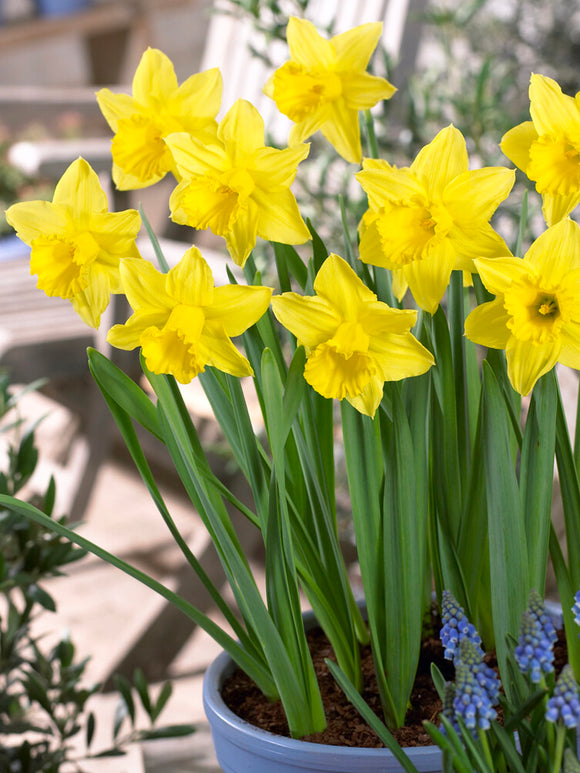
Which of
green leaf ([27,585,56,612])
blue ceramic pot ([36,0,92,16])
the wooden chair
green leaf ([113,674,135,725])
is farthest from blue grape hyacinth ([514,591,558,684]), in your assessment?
blue ceramic pot ([36,0,92,16])

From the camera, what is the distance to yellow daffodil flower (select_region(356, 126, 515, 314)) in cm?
45

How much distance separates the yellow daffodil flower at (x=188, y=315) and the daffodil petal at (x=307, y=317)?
0.04ft

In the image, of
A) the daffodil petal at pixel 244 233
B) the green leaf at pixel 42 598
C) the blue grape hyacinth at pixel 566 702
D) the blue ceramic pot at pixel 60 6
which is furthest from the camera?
the blue ceramic pot at pixel 60 6

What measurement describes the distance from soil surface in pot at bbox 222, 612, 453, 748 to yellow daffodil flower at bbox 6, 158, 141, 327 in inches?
11.5

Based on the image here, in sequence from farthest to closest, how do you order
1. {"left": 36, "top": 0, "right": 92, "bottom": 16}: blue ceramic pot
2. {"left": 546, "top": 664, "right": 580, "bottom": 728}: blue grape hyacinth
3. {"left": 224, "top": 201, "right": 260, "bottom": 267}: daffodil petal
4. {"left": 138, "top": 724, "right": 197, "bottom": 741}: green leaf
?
{"left": 36, "top": 0, "right": 92, "bottom": 16}: blue ceramic pot → {"left": 138, "top": 724, "right": 197, "bottom": 741}: green leaf → {"left": 224, "top": 201, "right": 260, "bottom": 267}: daffodil petal → {"left": 546, "top": 664, "right": 580, "bottom": 728}: blue grape hyacinth

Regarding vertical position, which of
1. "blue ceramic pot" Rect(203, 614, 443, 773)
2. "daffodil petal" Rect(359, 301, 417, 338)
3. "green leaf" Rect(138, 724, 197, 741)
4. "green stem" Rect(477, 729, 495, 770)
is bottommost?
"green leaf" Rect(138, 724, 197, 741)

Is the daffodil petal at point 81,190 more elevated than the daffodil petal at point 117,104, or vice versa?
the daffodil petal at point 117,104

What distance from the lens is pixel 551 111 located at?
47 centimetres

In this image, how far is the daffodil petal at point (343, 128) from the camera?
0.55m

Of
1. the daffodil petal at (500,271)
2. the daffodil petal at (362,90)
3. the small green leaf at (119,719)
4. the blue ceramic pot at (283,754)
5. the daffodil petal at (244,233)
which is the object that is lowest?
the small green leaf at (119,719)

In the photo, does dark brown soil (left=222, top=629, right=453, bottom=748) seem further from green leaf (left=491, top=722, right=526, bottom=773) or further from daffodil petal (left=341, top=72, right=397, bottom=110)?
daffodil petal (left=341, top=72, right=397, bottom=110)

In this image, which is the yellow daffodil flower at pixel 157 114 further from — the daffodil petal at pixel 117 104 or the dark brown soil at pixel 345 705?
the dark brown soil at pixel 345 705

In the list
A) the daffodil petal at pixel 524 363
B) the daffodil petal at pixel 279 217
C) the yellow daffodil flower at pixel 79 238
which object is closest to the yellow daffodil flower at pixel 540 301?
the daffodil petal at pixel 524 363

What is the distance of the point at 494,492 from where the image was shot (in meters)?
0.51
